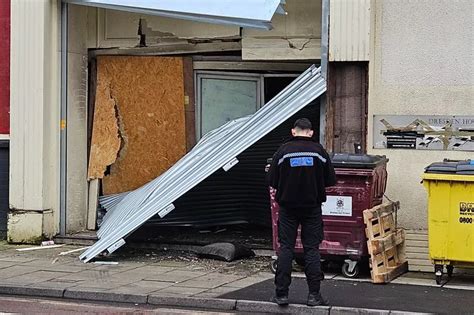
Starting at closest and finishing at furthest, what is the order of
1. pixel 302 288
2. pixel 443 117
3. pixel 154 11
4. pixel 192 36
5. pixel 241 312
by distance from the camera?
pixel 241 312 < pixel 302 288 < pixel 443 117 < pixel 154 11 < pixel 192 36

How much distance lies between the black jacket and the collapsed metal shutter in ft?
13.5

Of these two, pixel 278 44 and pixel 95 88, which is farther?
pixel 95 88

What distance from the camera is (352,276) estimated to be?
10.4 m

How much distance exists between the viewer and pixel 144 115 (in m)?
14.4

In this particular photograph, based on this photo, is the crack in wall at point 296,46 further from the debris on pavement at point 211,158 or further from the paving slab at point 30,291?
the paving slab at point 30,291

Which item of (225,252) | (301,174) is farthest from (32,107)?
(301,174)

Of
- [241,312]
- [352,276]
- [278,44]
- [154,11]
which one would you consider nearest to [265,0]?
[278,44]

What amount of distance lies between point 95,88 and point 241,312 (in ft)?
21.9

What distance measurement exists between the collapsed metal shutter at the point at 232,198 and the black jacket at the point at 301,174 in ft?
13.5

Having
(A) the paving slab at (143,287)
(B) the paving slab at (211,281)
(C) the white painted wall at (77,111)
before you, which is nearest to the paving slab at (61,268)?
(A) the paving slab at (143,287)

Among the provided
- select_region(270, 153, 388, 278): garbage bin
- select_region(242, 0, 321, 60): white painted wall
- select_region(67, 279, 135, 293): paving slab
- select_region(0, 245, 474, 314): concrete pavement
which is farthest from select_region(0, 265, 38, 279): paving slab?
select_region(242, 0, 321, 60): white painted wall

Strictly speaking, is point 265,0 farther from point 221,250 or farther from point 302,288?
point 302,288

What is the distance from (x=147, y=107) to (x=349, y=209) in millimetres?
5103

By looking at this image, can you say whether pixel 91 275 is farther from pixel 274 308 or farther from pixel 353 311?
pixel 353 311
